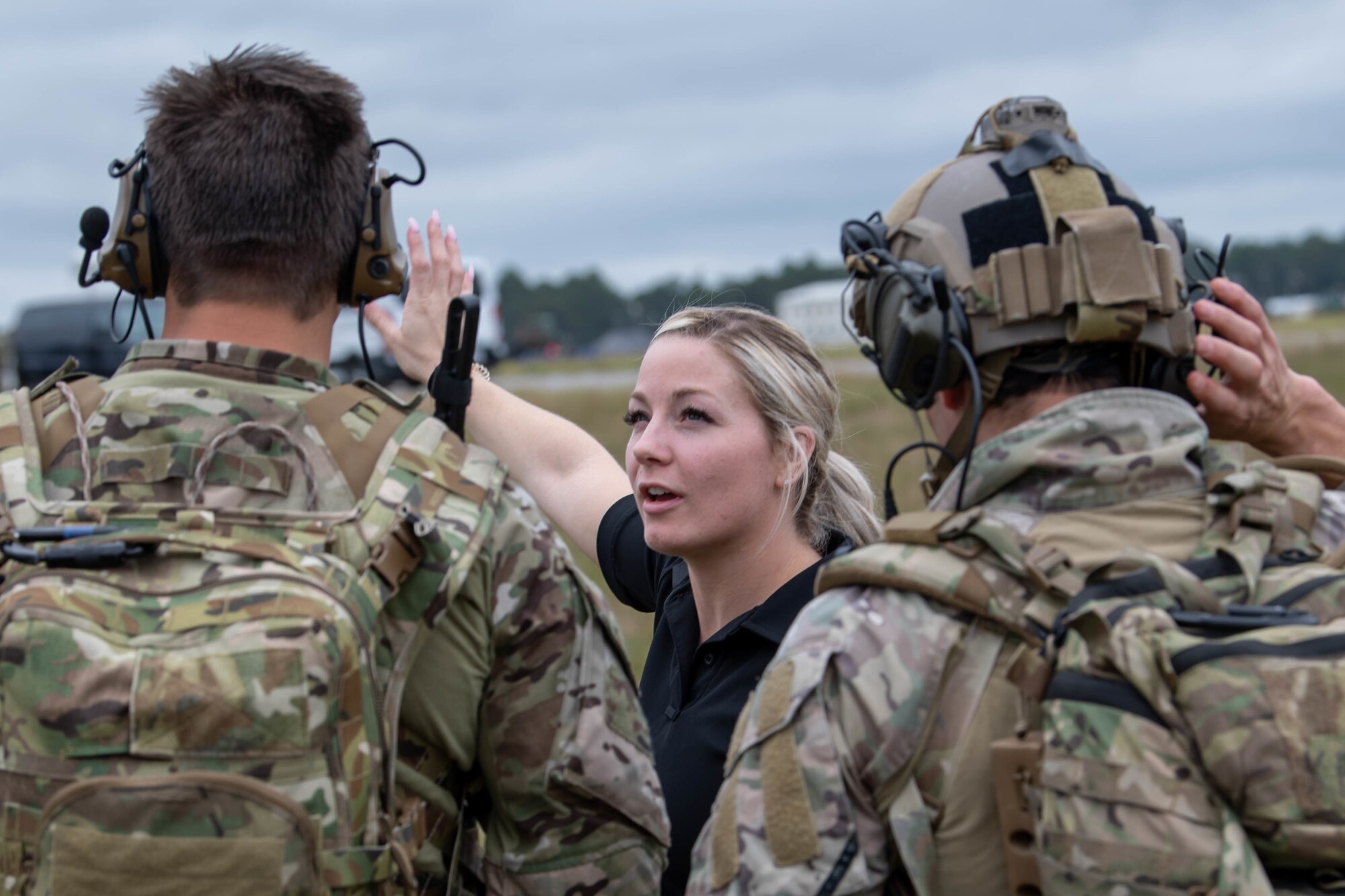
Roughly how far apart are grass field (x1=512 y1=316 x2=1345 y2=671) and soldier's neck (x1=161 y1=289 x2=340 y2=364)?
5.70 metres

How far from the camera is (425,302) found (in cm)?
368

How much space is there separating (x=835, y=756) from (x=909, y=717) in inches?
5.1

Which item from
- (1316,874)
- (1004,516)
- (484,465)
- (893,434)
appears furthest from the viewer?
(893,434)

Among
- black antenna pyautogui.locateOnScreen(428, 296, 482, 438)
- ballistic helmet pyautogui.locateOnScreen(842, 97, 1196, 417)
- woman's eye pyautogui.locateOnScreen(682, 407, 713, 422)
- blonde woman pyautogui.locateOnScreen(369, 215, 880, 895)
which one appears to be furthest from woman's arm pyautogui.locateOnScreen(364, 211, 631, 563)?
ballistic helmet pyautogui.locateOnScreen(842, 97, 1196, 417)

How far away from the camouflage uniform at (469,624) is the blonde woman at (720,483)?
0.87m

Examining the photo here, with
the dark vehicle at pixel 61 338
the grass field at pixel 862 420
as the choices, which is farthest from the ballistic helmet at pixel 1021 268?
the dark vehicle at pixel 61 338

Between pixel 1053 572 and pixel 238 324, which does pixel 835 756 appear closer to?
pixel 1053 572

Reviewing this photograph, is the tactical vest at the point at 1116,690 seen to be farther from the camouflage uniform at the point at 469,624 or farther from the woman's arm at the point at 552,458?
the woman's arm at the point at 552,458

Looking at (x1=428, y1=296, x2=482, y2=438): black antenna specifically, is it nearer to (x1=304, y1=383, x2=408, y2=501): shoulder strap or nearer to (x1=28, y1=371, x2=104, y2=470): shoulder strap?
(x1=304, y1=383, x2=408, y2=501): shoulder strap

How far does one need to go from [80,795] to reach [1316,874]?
1.86 meters

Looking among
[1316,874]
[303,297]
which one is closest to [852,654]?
[1316,874]

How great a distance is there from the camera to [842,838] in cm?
205

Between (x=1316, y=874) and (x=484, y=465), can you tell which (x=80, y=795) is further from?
(x=1316, y=874)

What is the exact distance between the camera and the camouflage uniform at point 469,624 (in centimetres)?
226
